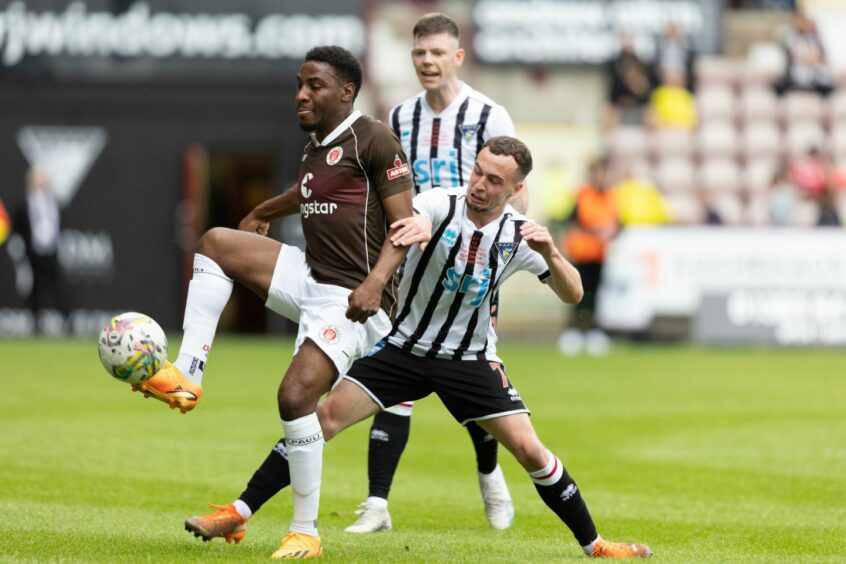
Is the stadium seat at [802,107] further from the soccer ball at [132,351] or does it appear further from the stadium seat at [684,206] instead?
the soccer ball at [132,351]

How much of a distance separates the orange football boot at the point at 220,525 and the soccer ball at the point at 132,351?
68 cm

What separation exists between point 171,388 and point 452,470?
12.7 feet

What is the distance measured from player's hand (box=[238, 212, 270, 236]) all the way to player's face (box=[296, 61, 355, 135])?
0.68 m

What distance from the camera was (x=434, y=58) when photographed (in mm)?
7449

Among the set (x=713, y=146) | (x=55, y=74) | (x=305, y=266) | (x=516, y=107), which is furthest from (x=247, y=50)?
(x=305, y=266)

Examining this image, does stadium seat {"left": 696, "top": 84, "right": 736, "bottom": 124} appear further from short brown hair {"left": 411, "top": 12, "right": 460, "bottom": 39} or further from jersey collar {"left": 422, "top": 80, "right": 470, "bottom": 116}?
short brown hair {"left": 411, "top": 12, "right": 460, "bottom": 39}

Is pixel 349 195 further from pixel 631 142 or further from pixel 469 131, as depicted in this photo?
pixel 631 142

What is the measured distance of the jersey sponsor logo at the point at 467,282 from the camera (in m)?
6.30

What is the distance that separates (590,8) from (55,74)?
8.88 metres

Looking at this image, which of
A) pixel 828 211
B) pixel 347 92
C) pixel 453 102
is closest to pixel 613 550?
pixel 347 92

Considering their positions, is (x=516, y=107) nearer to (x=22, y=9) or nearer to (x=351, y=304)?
(x=22, y=9)

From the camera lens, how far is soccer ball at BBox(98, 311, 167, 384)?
5.74 meters

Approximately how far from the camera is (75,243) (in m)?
22.6

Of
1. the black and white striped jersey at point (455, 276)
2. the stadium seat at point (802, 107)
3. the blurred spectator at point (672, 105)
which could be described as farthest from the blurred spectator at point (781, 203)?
the black and white striped jersey at point (455, 276)
